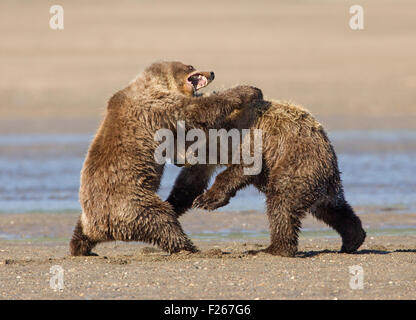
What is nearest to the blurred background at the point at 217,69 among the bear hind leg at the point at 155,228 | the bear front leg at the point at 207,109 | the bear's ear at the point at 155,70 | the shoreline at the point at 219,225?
the shoreline at the point at 219,225

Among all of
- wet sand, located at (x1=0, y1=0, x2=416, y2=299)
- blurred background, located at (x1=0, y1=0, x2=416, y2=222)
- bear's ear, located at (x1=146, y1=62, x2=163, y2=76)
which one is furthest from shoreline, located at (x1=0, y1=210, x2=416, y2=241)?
bear's ear, located at (x1=146, y1=62, x2=163, y2=76)

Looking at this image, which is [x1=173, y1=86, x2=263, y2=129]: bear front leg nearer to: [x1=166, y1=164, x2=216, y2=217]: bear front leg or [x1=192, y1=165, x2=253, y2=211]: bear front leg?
[x1=192, y1=165, x2=253, y2=211]: bear front leg

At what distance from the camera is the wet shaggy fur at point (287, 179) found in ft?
28.5

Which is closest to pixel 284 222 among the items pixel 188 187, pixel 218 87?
pixel 188 187

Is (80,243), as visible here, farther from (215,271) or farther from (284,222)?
(284,222)

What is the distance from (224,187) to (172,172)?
7.64 m

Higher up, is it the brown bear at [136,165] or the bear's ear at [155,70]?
the bear's ear at [155,70]

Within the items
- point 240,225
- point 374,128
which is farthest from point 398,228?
point 374,128

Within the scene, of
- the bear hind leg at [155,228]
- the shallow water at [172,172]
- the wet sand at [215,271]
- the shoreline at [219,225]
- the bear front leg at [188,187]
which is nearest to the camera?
the wet sand at [215,271]

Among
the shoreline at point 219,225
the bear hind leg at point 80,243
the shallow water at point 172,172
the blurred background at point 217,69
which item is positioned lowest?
the bear hind leg at point 80,243

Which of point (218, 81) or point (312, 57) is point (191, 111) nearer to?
point (218, 81)

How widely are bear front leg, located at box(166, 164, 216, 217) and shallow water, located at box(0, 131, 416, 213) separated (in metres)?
3.40

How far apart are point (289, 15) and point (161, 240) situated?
26.1m

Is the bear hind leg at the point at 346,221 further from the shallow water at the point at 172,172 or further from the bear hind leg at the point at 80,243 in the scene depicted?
the shallow water at the point at 172,172
